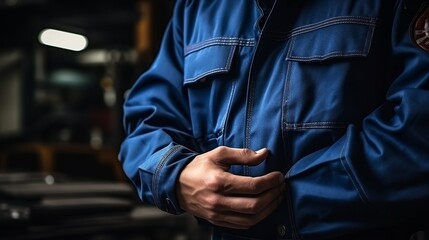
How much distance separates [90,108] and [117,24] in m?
3.43

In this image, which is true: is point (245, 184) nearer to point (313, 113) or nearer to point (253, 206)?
point (253, 206)

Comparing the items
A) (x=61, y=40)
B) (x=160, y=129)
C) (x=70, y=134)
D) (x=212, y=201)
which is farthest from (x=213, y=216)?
(x=70, y=134)

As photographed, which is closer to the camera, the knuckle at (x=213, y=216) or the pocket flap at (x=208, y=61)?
the knuckle at (x=213, y=216)

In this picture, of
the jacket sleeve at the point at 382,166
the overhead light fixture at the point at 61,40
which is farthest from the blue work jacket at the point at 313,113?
the overhead light fixture at the point at 61,40

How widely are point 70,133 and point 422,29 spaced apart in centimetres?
732

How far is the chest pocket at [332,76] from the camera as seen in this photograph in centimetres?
88

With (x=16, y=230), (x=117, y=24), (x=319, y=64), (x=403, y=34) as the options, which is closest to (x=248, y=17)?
(x=319, y=64)

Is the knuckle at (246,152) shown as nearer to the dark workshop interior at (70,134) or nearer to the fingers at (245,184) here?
the fingers at (245,184)

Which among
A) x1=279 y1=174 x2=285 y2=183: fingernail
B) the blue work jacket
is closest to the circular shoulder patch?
the blue work jacket

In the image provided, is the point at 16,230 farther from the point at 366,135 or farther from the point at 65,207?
the point at 366,135

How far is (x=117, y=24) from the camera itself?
7965mm

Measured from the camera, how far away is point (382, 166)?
798 mm

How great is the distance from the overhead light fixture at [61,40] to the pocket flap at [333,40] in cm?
518

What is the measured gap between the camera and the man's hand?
85cm
